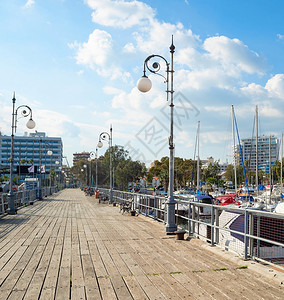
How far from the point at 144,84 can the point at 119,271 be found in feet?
19.7

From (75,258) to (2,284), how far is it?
196cm

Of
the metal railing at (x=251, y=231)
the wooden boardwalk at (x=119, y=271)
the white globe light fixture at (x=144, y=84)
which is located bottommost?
the wooden boardwalk at (x=119, y=271)

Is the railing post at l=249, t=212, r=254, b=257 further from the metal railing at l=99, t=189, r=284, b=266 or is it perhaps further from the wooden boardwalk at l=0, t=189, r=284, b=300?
the wooden boardwalk at l=0, t=189, r=284, b=300

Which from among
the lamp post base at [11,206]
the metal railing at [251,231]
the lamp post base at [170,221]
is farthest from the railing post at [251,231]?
the lamp post base at [11,206]

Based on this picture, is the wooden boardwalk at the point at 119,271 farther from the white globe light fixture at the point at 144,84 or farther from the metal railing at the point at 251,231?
the white globe light fixture at the point at 144,84

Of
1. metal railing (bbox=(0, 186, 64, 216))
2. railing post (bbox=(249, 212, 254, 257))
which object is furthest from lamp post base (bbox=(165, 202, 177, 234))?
metal railing (bbox=(0, 186, 64, 216))

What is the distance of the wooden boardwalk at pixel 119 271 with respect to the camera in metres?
4.74

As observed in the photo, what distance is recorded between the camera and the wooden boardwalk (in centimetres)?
474

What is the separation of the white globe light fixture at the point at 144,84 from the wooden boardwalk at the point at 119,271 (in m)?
4.60

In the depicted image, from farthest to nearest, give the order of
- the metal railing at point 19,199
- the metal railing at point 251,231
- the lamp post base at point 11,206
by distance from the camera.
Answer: the lamp post base at point 11,206 < the metal railing at point 19,199 < the metal railing at point 251,231

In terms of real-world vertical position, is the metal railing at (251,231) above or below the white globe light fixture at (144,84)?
below

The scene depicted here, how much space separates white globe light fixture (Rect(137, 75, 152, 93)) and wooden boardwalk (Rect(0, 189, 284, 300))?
4596 mm

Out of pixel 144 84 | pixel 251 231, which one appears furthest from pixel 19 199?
pixel 251 231

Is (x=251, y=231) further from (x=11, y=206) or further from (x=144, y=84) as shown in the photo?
(x=11, y=206)
